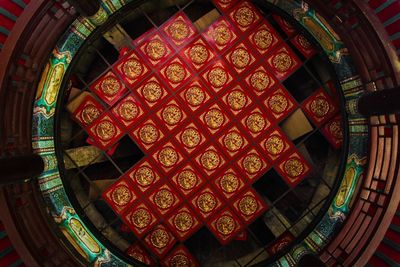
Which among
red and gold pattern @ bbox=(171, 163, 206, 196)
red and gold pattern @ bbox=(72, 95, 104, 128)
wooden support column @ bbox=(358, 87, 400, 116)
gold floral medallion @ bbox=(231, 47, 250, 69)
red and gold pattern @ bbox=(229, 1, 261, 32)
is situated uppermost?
red and gold pattern @ bbox=(72, 95, 104, 128)

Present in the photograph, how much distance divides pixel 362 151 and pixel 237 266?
3673 mm

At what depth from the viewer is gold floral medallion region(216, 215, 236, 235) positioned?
24.7ft

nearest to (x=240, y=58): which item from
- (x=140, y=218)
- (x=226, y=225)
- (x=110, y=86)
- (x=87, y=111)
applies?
(x=110, y=86)

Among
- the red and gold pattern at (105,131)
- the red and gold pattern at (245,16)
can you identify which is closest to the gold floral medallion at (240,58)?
the red and gold pattern at (245,16)

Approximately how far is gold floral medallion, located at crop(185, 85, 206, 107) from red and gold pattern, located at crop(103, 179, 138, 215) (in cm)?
226

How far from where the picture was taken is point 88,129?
24.2ft

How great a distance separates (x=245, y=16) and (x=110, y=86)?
10.6ft

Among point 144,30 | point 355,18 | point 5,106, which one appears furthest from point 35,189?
point 355,18

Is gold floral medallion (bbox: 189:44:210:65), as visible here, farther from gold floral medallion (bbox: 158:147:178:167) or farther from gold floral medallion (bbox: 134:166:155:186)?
gold floral medallion (bbox: 134:166:155:186)

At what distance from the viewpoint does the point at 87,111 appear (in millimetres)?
7367

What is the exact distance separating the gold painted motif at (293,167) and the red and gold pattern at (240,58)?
2223mm

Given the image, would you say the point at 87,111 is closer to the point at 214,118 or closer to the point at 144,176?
the point at 144,176

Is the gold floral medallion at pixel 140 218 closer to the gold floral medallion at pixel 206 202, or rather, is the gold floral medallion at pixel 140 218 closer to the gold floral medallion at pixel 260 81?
the gold floral medallion at pixel 206 202

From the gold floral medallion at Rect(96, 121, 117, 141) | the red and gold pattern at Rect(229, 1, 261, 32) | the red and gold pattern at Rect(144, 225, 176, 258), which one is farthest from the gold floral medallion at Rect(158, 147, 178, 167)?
the red and gold pattern at Rect(229, 1, 261, 32)
